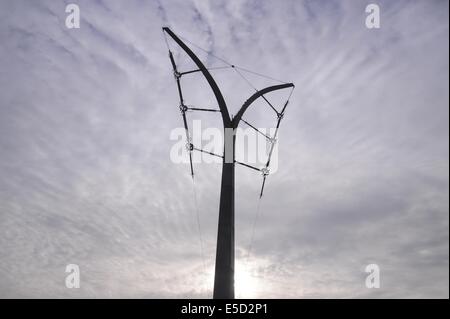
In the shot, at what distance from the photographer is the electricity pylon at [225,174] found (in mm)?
11812

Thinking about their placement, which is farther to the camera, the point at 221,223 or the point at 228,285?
the point at 221,223

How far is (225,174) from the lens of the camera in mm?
14508

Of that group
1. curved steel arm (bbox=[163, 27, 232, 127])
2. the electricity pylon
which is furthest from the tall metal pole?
curved steel arm (bbox=[163, 27, 232, 127])

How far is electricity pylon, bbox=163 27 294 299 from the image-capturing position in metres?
11.8

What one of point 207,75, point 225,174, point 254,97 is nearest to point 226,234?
point 225,174

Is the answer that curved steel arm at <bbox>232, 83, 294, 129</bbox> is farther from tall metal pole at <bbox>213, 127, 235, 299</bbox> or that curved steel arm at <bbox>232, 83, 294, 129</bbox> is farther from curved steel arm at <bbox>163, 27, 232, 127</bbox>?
tall metal pole at <bbox>213, 127, 235, 299</bbox>

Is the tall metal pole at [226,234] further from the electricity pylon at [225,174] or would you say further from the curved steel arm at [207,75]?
the curved steel arm at [207,75]
